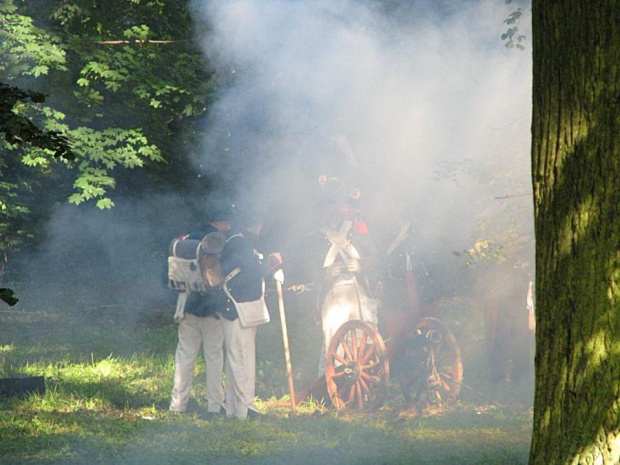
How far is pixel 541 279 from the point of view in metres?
4.21

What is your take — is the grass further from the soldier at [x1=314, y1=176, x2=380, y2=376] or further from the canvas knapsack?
the canvas knapsack

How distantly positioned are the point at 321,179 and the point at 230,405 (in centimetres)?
266

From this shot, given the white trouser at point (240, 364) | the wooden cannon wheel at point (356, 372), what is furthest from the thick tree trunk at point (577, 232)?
the wooden cannon wheel at point (356, 372)

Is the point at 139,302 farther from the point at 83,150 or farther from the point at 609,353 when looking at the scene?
the point at 609,353

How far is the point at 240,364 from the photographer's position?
9.98 metres

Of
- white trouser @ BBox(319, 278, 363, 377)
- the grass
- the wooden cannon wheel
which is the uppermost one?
white trouser @ BBox(319, 278, 363, 377)

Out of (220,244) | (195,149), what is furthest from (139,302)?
(220,244)

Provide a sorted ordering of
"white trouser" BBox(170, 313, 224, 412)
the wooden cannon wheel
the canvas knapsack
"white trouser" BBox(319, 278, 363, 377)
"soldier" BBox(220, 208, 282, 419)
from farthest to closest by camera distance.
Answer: "white trouser" BBox(319, 278, 363, 377) → the wooden cannon wheel → "white trouser" BBox(170, 313, 224, 412) → "soldier" BBox(220, 208, 282, 419) → the canvas knapsack

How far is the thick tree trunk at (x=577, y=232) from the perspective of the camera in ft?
13.0

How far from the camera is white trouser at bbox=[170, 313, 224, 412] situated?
1014cm

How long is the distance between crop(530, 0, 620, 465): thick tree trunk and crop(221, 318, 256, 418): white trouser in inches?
235

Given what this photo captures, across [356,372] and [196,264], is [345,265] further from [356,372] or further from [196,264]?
[196,264]

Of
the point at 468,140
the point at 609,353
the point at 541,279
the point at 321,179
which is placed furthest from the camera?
the point at 468,140

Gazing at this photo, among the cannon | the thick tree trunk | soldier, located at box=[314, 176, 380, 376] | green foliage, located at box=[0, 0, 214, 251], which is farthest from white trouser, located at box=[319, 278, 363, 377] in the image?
the thick tree trunk
